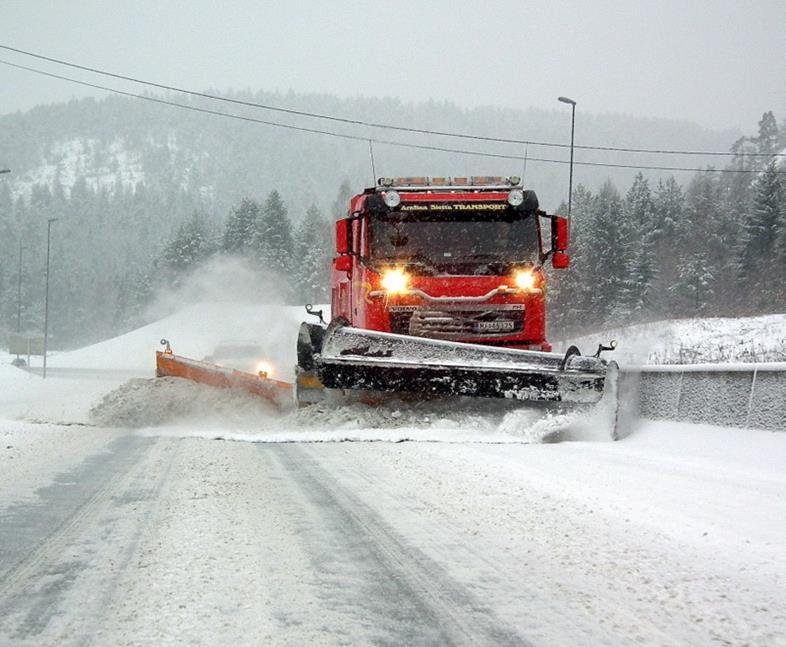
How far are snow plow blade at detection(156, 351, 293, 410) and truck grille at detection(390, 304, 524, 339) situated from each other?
99.2 inches

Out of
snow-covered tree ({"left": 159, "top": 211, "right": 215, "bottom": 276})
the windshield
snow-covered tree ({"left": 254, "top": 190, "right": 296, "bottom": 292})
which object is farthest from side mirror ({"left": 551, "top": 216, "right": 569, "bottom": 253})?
snow-covered tree ({"left": 159, "top": 211, "right": 215, "bottom": 276})

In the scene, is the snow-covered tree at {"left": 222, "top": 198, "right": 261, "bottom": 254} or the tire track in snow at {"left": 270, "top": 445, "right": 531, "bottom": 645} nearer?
the tire track in snow at {"left": 270, "top": 445, "right": 531, "bottom": 645}

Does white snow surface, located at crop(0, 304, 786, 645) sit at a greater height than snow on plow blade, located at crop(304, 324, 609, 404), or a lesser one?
lesser

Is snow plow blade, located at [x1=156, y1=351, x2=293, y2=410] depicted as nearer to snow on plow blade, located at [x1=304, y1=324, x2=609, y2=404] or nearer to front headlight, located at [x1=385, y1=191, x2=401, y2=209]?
snow on plow blade, located at [x1=304, y1=324, x2=609, y2=404]

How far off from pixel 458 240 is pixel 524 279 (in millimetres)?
949

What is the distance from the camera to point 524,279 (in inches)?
396

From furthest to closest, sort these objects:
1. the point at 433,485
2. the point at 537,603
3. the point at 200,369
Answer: the point at 200,369, the point at 433,485, the point at 537,603

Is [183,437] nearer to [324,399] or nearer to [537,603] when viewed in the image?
[324,399]

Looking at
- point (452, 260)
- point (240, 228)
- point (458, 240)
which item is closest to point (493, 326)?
point (452, 260)

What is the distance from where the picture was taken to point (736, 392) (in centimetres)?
764

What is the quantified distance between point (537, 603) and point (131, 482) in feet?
12.5

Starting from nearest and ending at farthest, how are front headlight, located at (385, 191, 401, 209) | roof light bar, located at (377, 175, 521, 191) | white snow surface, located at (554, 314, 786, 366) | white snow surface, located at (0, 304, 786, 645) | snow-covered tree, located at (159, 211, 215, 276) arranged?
white snow surface, located at (0, 304, 786, 645) < front headlight, located at (385, 191, 401, 209) < roof light bar, located at (377, 175, 521, 191) < white snow surface, located at (554, 314, 786, 366) < snow-covered tree, located at (159, 211, 215, 276)

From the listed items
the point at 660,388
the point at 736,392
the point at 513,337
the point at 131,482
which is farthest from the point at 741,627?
the point at 513,337

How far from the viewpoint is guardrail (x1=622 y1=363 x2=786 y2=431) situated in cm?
→ 713
